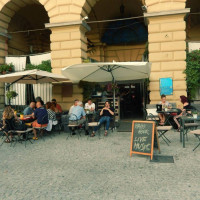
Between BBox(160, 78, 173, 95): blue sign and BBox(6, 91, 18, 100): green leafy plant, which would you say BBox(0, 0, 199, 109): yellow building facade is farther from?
BBox(6, 91, 18, 100): green leafy plant

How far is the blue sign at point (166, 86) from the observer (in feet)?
32.6

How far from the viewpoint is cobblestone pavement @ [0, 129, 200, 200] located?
139 inches

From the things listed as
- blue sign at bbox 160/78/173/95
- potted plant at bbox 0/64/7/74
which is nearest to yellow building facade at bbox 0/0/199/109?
blue sign at bbox 160/78/173/95

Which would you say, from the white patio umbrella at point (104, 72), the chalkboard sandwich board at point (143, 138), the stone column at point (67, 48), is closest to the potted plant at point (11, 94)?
the stone column at point (67, 48)

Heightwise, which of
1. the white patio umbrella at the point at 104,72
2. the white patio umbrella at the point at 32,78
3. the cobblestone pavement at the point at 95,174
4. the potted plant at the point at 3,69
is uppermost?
the potted plant at the point at 3,69

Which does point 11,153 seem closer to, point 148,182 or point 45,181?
point 45,181

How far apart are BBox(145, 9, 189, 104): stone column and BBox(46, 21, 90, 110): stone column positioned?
3.47 metres

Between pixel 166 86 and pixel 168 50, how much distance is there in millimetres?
1695

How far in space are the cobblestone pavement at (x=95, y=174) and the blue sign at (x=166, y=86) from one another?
3569 millimetres

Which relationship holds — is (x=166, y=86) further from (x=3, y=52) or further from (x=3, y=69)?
(x=3, y=52)

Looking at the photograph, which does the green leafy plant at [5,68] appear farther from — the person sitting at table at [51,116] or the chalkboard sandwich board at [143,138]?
the chalkboard sandwich board at [143,138]

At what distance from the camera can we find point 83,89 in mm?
11094

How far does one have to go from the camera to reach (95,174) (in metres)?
4.39

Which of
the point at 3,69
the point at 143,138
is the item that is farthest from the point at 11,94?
the point at 143,138
